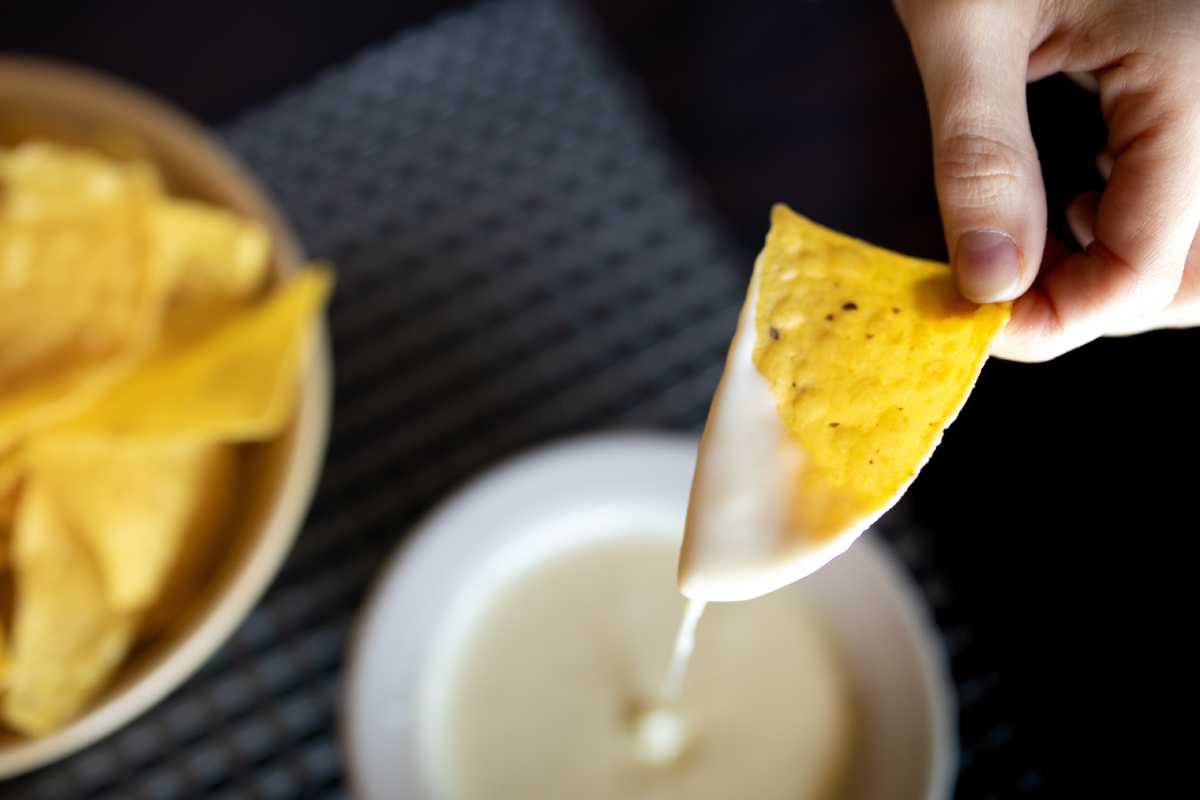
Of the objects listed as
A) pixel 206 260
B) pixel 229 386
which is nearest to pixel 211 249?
pixel 206 260

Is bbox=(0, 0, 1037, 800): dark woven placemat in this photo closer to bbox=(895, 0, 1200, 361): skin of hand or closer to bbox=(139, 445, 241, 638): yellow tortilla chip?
bbox=(139, 445, 241, 638): yellow tortilla chip

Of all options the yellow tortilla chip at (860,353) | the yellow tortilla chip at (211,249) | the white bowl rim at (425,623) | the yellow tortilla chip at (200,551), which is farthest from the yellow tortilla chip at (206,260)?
the yellow tortilla chip at (860,353)

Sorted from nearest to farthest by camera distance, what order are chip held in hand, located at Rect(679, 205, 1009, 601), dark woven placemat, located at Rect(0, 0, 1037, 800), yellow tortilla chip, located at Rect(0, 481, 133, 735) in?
chip held in hand, located at Rect(679, 205, 1009, 601) < yellow tortilla chip, located at Rect(0, 481, 133, 735) < dark woven placemat, located at Rect(0, 0, 1037, 800)

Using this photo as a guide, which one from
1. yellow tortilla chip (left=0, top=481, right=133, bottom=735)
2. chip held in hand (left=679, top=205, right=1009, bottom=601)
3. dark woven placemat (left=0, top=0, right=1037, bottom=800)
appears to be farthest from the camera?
dark woven placemat (left=0, top=0, right=1037, bottom=800)

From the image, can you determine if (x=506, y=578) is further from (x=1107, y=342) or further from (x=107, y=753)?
(x=1107, y=342)

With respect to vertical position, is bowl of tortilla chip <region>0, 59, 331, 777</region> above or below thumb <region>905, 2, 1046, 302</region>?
below

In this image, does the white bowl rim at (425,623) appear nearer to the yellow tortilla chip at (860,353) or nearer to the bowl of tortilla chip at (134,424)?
the bowl of tortilla chip at (134,424)

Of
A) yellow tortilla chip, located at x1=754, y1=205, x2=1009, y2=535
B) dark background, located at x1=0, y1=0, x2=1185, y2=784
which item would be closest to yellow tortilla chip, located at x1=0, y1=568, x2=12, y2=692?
dark background, located at x1=0, y1=0, x2=1185, y2=784
